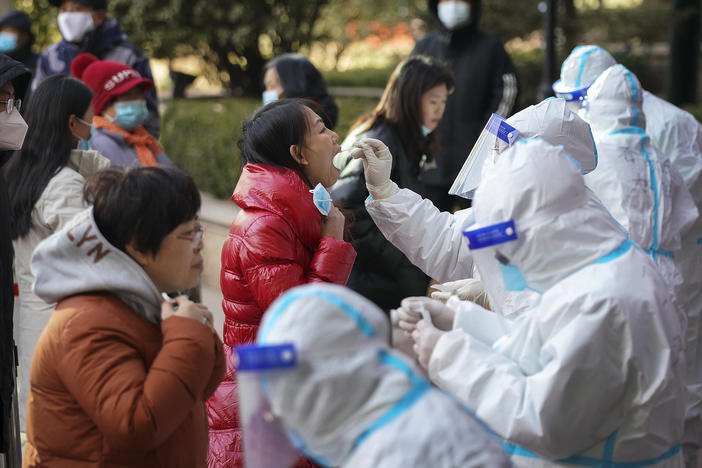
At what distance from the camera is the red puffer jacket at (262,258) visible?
2.89 meters

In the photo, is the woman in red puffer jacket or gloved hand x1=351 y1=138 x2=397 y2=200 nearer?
the woman in red puffer jacket

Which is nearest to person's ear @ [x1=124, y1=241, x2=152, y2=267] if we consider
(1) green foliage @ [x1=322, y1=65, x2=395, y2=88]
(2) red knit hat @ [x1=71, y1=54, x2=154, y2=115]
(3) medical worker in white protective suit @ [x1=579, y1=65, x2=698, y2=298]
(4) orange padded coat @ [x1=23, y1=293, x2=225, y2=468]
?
(4) orange padded coat @ [x1=23, y1=293, x2=225, y2=468]

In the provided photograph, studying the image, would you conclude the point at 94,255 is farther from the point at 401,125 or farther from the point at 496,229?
the point at 401,125

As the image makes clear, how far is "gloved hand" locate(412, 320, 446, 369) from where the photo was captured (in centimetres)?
231

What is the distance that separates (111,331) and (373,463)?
852mm

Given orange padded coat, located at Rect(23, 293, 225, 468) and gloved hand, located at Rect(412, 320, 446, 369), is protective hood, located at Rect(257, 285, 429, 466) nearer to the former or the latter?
orange padded coat, located at Rect(23, 293, 225, 468)

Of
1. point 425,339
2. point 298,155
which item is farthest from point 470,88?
point 425,339

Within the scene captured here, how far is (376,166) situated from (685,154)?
281 cm

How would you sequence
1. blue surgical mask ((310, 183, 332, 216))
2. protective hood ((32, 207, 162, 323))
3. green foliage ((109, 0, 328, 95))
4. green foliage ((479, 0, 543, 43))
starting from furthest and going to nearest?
green foliage ((109, 0, 328, 95))
green foliage ((479, 0, 543, 43))
blue surgical mask ((310, 183, 332, 216))
protective hood ((32, 207, 162, 323))

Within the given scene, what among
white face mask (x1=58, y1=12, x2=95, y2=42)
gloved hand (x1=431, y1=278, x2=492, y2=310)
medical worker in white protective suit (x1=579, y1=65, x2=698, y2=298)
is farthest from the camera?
white face mask (x1=58, y1=12, x2=95, y2=42)

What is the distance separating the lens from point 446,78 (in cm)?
478

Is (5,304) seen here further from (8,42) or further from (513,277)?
(8,42)

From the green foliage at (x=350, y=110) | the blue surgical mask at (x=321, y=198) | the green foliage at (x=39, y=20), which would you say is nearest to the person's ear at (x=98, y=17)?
the green foliage at (x=350, y=110)

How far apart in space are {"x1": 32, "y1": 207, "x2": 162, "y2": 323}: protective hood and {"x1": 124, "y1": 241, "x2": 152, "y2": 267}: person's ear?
0.11ft
